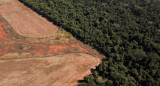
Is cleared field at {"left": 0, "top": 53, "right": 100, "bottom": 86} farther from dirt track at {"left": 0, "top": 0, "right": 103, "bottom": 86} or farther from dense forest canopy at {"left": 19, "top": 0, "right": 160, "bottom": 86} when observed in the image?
dense forest canopy at {"left": 19, "top": 0, "right": 160, "bottom": 86}

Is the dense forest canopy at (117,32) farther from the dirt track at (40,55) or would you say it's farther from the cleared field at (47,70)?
the cleared field at (47,70)

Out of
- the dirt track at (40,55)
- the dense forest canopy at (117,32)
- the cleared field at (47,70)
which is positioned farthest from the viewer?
the dirt track at (40,55)

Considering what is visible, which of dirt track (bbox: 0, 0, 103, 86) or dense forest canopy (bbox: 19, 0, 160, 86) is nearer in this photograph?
dense forest canopy (bbox: 19, 0, 160, 86)

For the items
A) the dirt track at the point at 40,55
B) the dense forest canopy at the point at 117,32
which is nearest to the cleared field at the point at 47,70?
the dirt track at the point at 40,55

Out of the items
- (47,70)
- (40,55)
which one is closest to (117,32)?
(47,70)

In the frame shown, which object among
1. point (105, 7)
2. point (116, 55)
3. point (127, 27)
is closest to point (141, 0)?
point (105, 7)

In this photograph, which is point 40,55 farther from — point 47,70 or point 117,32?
point 117,32

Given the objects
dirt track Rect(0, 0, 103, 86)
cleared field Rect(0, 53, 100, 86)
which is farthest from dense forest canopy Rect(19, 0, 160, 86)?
cleared field Rect(0, 53, 100, 86)
